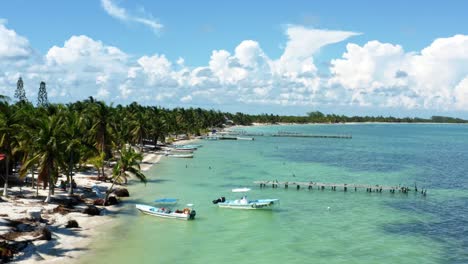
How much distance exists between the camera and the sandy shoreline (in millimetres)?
38062

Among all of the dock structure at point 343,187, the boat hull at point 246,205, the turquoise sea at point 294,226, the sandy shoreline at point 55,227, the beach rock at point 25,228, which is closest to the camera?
the sandy shoreline at point 55,227

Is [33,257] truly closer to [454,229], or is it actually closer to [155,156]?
[454,229]

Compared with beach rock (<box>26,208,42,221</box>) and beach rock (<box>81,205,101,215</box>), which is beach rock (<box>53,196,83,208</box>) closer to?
beach rock (<box>81,205,101,215</box>)

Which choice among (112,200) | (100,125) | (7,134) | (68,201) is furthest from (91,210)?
(100,125)

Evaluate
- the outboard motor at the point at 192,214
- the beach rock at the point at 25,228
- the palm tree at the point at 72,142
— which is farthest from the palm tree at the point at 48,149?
the outboard motor at the point at 192,214

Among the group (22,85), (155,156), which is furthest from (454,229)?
(22,85)

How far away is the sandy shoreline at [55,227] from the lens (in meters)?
38.1

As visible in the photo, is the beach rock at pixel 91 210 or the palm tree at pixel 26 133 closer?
the beach rock at pixel 91 210

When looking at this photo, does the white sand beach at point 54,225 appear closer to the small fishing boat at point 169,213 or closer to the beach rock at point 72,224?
the beach rock at point 72,224

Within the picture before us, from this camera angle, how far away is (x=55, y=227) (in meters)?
45.1

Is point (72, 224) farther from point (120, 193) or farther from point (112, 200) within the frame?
point (120, 193)

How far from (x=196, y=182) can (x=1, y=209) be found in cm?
4086

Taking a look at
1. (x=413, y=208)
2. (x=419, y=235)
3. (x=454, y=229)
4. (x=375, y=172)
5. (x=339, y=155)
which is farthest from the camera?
(x=339, y=155)

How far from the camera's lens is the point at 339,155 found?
14862cm
